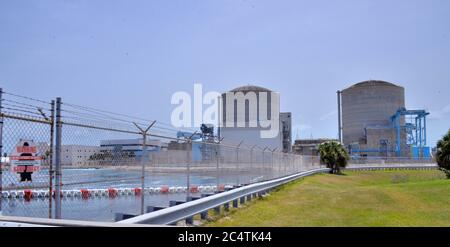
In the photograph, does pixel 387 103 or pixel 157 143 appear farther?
pixel 387 103

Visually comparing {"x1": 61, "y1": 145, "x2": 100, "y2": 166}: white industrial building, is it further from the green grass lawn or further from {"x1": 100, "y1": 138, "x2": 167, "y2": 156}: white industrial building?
the green grass lawn

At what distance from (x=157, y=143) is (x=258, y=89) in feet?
307

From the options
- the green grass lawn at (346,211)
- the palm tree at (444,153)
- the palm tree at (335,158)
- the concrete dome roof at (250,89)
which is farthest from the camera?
the concrete dome roof at (250,89)

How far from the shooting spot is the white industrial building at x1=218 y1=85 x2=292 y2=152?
9700 centimetres

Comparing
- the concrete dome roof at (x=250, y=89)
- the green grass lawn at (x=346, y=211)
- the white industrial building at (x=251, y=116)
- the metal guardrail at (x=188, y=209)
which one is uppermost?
the concrete dome roof at (x=250, y=89)

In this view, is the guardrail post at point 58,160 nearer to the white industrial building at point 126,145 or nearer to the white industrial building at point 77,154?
the white industrial building at point 77,154

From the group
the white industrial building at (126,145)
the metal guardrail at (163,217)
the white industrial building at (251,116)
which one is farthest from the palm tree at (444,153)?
the white industrial building at (251,116)

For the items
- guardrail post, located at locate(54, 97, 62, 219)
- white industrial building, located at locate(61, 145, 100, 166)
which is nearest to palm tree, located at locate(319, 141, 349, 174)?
white industrial building, located at locate(61, 145, 100, 166)

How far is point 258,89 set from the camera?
4080 inches

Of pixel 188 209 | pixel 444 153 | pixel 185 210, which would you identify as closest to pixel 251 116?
pixel 444 153

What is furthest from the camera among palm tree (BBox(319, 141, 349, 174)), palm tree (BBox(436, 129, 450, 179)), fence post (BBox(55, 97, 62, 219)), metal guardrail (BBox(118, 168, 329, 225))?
palm tree (BBox(319, 141, 349, 174))

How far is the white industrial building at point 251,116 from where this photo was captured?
318 ft

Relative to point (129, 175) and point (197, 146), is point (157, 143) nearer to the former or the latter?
point (129, 175)
